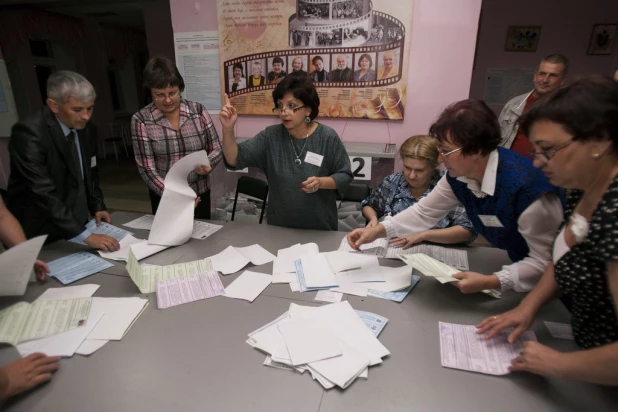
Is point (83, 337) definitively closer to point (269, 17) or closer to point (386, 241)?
point (386, 241)

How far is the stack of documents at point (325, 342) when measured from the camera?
935mm

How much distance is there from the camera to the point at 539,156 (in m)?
0.90

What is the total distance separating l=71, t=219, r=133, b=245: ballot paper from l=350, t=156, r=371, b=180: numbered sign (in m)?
1.75

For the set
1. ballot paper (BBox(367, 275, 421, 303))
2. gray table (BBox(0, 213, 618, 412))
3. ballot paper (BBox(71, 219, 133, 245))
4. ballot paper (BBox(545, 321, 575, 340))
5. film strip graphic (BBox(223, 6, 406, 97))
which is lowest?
gray table (BBox(0, 213, 618, 412))

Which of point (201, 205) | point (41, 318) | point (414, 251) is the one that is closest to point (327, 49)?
point (201, 205)

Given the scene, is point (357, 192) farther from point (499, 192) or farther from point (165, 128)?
point (499, 192)

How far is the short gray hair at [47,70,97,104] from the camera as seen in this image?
158cm

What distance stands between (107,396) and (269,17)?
117 inches

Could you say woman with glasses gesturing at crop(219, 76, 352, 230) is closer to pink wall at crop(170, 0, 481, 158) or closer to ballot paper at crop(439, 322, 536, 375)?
ballot paper at crop(439, 322, 536, 375)

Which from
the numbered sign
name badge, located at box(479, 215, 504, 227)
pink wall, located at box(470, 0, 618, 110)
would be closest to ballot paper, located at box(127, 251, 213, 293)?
name badge, located at box(479, 215, 504, 227)

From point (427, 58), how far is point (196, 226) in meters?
2.21

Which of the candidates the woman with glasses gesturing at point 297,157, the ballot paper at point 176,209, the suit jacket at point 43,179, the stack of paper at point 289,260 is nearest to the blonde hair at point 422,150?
the woman with glasses gesturing at point 297,157

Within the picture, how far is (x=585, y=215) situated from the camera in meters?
0.92

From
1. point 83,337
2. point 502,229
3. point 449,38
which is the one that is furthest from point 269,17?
point 83,337
